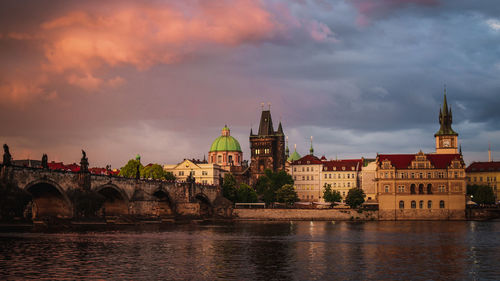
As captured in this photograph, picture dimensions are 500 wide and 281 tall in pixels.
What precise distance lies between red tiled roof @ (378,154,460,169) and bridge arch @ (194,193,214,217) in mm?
41826

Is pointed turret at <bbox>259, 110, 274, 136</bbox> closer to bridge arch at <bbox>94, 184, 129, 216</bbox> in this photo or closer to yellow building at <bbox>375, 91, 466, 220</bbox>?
yellow building at <bbox>375, 91, 466, 220</bbox>

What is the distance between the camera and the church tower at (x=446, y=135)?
15162 cm

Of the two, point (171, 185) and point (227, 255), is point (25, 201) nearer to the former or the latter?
point (227, 255)

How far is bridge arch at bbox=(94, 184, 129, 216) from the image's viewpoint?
96.6 m

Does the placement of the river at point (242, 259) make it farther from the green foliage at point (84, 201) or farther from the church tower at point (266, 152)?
the church tower at point (266, 152)

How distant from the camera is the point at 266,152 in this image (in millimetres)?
187000

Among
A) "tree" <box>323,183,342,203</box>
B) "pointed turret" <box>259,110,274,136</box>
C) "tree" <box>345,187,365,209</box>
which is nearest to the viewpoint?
"tree" <box>345,187,365,209</box>

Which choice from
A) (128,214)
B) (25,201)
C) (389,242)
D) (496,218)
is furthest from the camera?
(496,218)

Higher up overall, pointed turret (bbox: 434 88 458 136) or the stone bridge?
pointed turret (bbox: 434 88 458 136)

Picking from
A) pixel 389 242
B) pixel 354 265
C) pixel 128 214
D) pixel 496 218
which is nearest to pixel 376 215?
pixel 496 218

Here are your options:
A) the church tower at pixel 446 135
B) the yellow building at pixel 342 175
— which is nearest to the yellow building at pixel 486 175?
the church tower at pixel 446 135

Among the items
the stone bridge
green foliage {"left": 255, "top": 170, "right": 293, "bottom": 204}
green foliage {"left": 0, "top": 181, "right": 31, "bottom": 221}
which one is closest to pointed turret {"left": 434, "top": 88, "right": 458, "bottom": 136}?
green foliage {"left": 255, "top": 170, "right": 293, "bottom": 204}

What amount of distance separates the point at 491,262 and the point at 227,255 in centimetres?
1987

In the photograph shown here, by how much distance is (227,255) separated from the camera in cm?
4491
